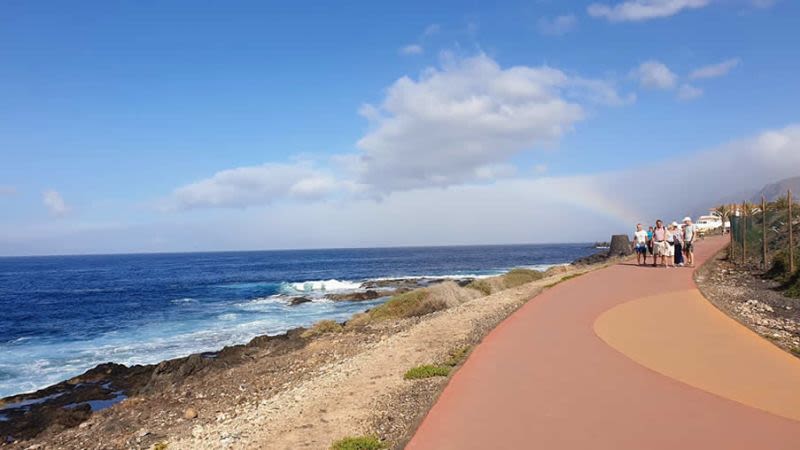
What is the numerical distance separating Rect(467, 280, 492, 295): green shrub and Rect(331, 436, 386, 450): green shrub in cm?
1735

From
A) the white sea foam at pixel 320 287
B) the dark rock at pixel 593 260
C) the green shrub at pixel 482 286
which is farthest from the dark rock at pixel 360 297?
the dark rock at pixel 593 260

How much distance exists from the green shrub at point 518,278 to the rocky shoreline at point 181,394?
29.2ft

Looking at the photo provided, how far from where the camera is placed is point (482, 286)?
77.9ft

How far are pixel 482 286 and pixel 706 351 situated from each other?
49.8 feet

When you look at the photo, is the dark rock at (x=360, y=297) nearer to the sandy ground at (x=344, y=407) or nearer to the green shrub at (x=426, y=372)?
the sandy ground at (x=344, y=407)

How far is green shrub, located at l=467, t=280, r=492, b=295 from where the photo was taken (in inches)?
915

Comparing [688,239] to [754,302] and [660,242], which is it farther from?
[754,302]

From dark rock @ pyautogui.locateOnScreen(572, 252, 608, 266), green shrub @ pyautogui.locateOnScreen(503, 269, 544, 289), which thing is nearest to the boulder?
dark rock @ pyautogui.locateOnScreen(572, 252, 608, 266)

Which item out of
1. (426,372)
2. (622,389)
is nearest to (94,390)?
(426,372)

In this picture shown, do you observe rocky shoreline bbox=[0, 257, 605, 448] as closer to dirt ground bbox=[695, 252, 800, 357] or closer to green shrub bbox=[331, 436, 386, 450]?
green shrub bbox=[331, 436, 386, 450]

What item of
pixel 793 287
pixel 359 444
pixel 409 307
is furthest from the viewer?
pixel 409 307

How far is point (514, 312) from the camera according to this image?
13.8 meters

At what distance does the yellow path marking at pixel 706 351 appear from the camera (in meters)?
6.65

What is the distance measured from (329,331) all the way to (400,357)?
853 centimetres
